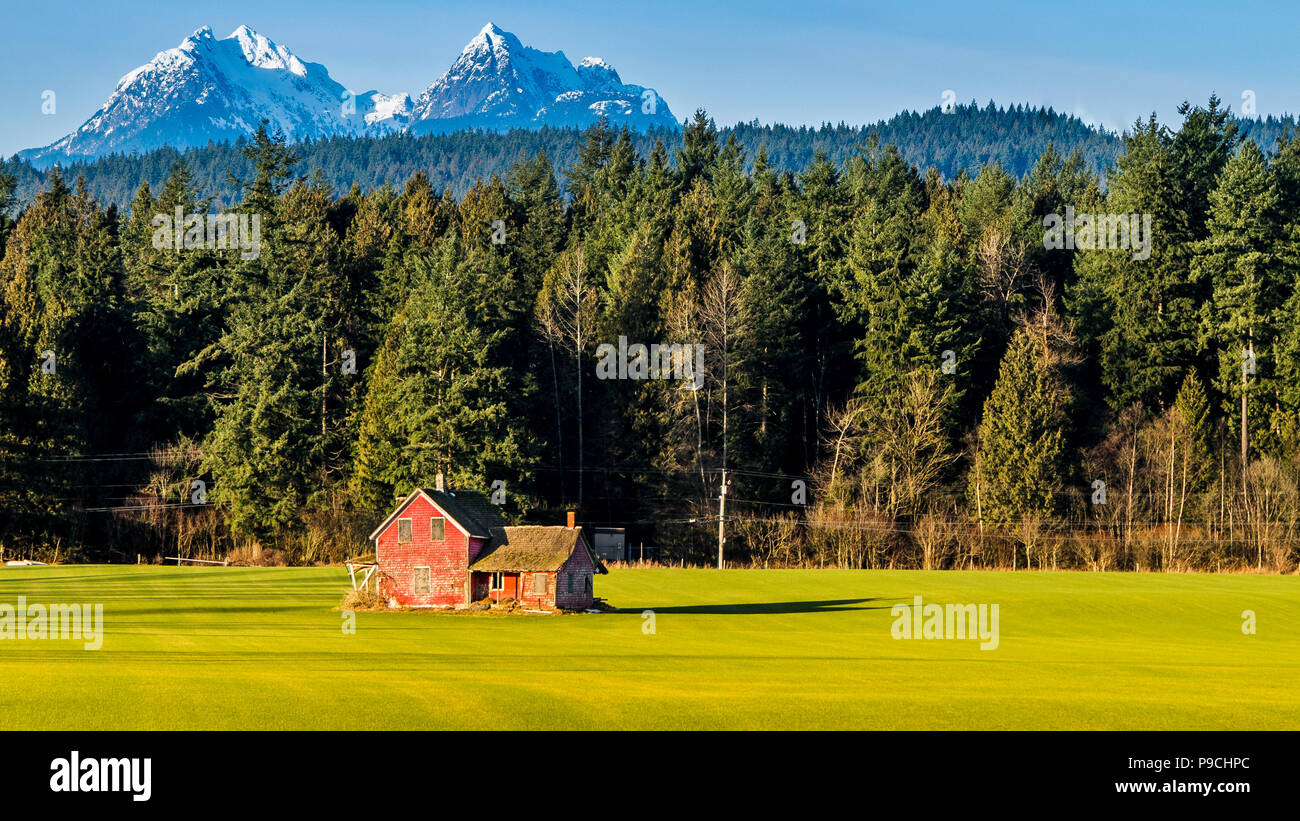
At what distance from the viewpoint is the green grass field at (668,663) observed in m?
27.9

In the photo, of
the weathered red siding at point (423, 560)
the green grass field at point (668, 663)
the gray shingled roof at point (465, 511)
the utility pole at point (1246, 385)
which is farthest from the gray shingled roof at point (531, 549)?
the utility pole at point (1246, 385)

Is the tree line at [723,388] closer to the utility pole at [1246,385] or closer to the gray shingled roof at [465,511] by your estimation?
the utility pole at [1246,385]

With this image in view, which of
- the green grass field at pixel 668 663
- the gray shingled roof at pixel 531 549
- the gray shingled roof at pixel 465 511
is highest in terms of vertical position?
the gray shingled roof at pixel 465 511

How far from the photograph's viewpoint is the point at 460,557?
62719 mm

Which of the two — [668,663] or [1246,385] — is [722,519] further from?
[668,663]

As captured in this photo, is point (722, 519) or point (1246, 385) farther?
point (1246, 385)

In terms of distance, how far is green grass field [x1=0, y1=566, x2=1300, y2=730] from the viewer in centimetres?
2791

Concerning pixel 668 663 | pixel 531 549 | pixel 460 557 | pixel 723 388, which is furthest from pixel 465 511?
pixel 723 388

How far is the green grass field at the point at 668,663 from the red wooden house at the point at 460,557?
274 centimetres

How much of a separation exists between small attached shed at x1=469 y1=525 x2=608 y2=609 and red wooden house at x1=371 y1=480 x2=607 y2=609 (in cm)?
4

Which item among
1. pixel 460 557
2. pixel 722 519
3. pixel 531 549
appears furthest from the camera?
pixel 722 519

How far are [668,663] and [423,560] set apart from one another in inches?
1042
